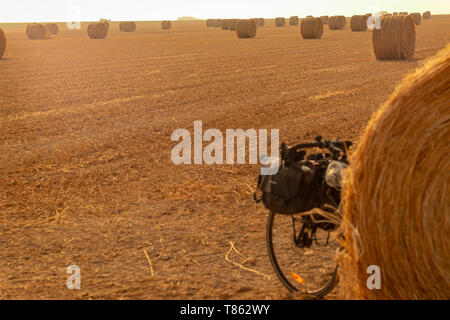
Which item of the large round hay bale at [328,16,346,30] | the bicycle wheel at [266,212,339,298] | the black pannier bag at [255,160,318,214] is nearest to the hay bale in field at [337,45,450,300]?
the black pannier bag at [255,160,318,214]

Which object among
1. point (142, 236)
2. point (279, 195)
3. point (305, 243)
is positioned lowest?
point (142, 236)

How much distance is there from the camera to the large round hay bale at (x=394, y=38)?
844 inches

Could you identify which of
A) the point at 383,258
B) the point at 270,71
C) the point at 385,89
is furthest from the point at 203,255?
the point at 270,71

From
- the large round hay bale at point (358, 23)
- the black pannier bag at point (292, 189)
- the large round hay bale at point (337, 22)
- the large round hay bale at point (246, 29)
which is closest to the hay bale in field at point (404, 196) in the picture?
the black pannier bag at point (292, 189)

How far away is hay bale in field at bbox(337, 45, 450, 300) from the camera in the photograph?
3514mm

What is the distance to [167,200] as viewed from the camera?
7.16 m

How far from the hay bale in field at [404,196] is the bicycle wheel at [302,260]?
567 mm

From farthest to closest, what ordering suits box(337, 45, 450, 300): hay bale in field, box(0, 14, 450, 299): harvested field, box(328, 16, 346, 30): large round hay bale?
1. box(328, 16, 346, 30): large round hay bale
2. box(0, 14, 450, 299): harvested field
3. box(337, 45, 450, 300): hay bale in field

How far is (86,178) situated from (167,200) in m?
1.57

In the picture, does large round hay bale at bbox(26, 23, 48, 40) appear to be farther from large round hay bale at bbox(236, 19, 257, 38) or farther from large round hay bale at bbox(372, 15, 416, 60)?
large round hay bale at bbox(372, 15, 416, 60)

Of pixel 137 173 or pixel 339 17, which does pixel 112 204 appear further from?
pixel 339 17

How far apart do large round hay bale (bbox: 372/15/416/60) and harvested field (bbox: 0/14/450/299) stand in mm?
2392

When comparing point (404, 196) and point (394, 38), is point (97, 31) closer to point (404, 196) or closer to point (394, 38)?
point (394, 38)

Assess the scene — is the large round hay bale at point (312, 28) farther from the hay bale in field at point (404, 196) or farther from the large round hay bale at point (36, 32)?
the hay bale in field at point (404, 196)
